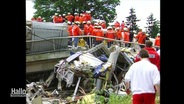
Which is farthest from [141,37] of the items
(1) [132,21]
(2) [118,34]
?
(1) [132,21]

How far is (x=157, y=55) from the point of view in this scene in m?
7.41

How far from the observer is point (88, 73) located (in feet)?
39.0

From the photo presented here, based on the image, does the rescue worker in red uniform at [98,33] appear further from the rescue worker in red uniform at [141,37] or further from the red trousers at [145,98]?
the red trousers at [145,98]

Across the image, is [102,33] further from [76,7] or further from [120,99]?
[76,7]

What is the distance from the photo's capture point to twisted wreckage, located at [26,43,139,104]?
11367mm

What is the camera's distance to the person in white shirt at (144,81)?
6.39 m

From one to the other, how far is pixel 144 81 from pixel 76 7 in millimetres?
16710

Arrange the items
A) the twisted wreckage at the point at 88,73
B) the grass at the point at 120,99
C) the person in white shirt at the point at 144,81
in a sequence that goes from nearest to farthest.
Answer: the person in white shirt at the point at 144,81
the grass at the point at 120,99
the twisted wreckage at the point at 88,73

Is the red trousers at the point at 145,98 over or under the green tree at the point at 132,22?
under

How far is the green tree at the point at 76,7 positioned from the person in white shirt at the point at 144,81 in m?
16.0
